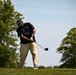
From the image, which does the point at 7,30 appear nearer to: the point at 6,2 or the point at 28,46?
the point at 6,2

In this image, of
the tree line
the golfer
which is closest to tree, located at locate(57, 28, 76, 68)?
the tree line

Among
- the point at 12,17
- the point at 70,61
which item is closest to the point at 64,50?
the point at 70,61

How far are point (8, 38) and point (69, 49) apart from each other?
86.9 feet

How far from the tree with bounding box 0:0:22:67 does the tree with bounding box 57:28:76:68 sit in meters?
22.2

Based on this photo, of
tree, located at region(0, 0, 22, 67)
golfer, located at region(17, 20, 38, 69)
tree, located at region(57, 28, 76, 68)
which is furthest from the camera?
tree, located at region(57, 28, 76, 68)

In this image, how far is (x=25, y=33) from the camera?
1611cm

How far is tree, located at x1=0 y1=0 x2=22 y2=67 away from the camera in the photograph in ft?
140

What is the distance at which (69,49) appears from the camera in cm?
6725

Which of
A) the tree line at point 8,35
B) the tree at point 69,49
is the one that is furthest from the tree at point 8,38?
the tree at point 69,49

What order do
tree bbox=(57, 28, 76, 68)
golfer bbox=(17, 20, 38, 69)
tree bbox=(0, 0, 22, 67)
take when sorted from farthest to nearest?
tree bbox=(57, 28, 76, 68) → tree bbox=(0, 0, 22, 67) → golfer bbox=(17, 20, 38, 69)

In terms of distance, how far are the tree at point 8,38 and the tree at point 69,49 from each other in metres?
22.2

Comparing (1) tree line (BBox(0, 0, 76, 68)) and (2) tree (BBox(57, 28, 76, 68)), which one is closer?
(1) tree line (BBox(0, 0, 76, 68))

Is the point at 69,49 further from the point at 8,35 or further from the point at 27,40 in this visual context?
the point at 27,40

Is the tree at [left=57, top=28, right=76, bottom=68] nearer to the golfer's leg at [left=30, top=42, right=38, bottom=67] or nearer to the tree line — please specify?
the tree line
